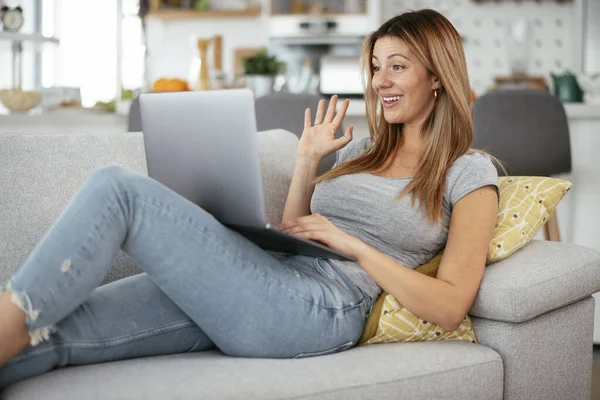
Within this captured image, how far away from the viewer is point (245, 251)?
166cm

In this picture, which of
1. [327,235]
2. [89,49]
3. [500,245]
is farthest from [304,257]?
[89,49]

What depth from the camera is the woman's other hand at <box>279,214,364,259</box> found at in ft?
5.56

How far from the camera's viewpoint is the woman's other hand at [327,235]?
1.69 metres

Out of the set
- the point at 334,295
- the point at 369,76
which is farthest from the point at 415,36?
the point at 334,295

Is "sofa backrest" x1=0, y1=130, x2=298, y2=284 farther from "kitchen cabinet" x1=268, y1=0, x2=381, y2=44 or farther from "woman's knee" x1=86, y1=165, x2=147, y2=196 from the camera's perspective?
"kitchen cabinet" x1=268, y1=0, x2=381, y2=44

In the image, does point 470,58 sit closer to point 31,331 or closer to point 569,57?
point 569,57

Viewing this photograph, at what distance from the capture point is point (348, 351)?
5.67 feet

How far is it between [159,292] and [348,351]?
0.41 meters

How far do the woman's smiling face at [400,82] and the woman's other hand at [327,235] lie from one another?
39 cm

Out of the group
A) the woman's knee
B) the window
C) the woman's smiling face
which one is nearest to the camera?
the woman's knee

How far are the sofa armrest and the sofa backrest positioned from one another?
0.85 meters

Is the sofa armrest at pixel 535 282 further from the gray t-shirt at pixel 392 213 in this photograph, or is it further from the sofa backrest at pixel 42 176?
the sofa backrest at pixel 42 176

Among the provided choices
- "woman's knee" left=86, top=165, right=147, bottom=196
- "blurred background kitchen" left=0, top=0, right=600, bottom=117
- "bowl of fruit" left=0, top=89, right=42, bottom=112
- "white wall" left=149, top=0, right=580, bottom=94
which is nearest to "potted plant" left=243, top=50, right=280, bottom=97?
"bowl of fruit" left=0, top=89, right=42, bottom=112

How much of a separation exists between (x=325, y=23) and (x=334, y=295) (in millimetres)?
5534
